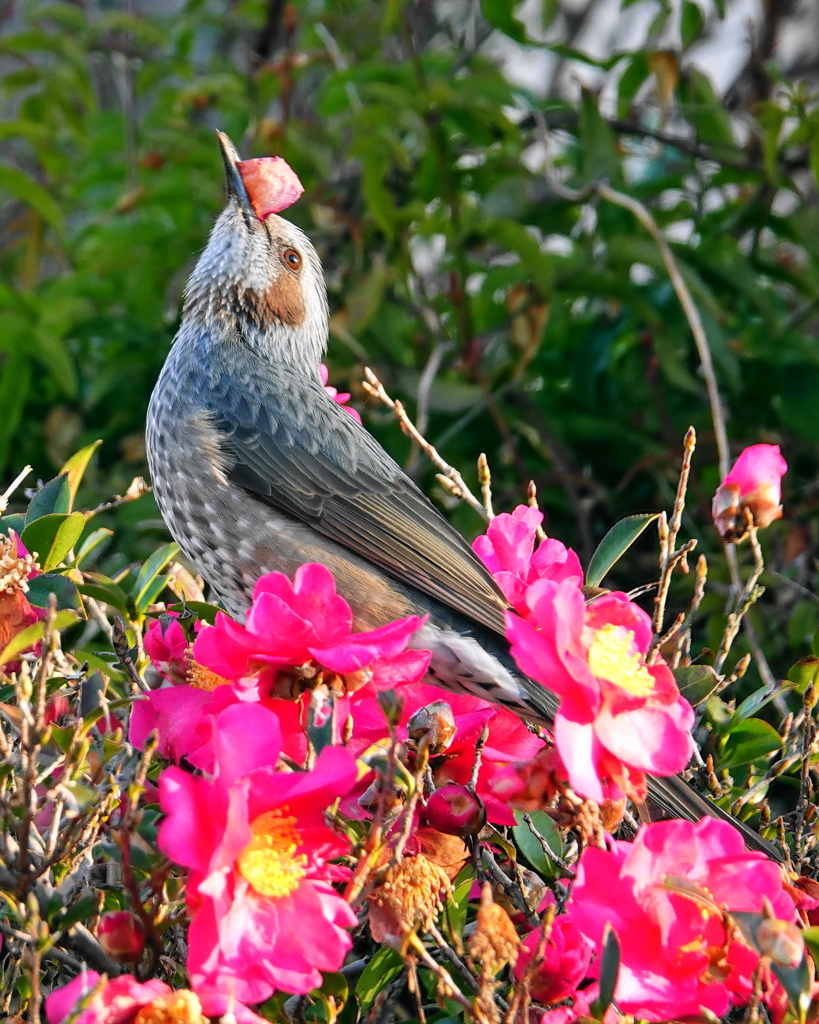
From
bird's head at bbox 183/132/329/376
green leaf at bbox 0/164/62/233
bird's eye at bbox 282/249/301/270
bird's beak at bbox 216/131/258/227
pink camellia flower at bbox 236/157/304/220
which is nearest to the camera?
pink camellia flower at bbox 236/157/304/220

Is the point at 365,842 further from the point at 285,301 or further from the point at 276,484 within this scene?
the point at 285,301

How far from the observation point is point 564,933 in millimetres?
1620

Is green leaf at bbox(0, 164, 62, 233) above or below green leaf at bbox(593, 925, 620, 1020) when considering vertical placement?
below

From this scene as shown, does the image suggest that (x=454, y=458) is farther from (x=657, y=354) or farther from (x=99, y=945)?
(x=99, y=945)

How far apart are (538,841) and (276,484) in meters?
1.66

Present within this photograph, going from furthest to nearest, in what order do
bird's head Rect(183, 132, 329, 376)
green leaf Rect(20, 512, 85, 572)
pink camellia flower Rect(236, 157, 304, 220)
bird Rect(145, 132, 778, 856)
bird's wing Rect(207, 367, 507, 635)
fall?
bird's head Rect(183, 132, 329, 376), pink camellia flower Rect(236, 157, 304, 220), bird's wing Rect(207, 367, 507, 635), bird Rect(145, 132, 778, 856), green leaf Rect(20, 512, 85, 572)

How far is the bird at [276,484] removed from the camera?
2.88m

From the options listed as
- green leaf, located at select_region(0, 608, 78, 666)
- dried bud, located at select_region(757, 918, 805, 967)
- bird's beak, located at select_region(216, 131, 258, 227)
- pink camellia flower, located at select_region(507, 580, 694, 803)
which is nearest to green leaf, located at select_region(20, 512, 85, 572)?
green leaf, located at select_region(0, 608, 78, 666)

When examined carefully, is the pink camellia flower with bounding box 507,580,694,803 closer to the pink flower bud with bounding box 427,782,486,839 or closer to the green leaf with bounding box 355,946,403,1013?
the pink flower bud with bounding box 427,782,486,839

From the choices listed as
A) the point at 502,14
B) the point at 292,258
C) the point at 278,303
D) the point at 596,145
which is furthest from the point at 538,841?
the point at 502,14

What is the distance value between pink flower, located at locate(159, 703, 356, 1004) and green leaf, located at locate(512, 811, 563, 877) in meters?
0.35

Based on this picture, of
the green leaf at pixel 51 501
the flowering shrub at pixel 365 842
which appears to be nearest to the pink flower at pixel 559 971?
the flowering shrub at pixel 365 842

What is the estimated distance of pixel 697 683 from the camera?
1927 mm

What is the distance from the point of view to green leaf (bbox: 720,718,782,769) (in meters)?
2.08
